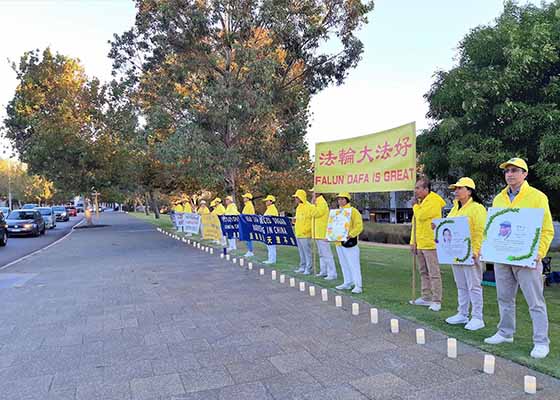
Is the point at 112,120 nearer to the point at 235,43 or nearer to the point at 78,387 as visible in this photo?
the point at 235,43

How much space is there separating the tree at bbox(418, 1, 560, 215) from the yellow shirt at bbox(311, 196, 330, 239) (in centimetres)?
254

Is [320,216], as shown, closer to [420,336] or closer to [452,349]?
[420,336]

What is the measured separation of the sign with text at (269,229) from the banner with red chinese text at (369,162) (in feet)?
6.24

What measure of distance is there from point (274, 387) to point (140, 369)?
4.66ft

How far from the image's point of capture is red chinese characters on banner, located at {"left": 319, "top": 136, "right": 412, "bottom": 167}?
24.0 feet

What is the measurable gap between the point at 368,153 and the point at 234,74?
40.9 ft

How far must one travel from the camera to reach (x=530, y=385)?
12.2 feet

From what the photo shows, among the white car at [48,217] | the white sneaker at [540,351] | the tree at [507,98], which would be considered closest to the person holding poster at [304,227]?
the tree at [507,98]

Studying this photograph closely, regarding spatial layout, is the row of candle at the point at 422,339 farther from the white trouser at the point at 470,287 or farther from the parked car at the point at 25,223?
the parked car at the point at 25,223

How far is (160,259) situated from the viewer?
45.5 feet

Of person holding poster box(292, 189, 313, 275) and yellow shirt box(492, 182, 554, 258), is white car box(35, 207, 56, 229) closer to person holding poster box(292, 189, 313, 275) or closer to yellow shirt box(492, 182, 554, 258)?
person holding poster box(292, 189, 313, 275)

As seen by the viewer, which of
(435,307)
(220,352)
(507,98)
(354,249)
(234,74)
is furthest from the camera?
(234,74)

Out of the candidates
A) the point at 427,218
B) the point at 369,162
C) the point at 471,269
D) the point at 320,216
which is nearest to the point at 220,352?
the point at 471,269

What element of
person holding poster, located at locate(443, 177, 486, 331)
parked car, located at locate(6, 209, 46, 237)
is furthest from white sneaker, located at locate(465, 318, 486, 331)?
parked car, located at locate(6, 209, 46, 237)
